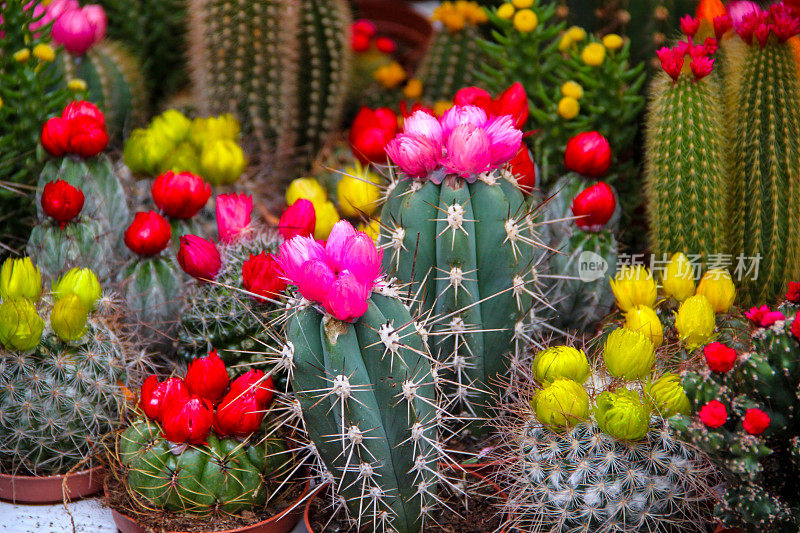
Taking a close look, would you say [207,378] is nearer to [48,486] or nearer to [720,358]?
[48,486]

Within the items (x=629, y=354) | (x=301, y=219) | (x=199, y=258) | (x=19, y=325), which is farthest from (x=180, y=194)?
(x=629, y=354)

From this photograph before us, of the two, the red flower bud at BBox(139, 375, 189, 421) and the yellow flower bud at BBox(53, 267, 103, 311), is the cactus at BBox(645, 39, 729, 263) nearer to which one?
the red flower bud at BBox(139, 375, 189, 421)

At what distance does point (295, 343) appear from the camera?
1.05m

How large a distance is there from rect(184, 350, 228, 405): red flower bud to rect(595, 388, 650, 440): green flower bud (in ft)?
2.04

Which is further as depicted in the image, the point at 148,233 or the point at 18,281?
the point at 148,233

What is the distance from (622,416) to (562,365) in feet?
0.48

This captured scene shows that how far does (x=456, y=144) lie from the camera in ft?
3.90

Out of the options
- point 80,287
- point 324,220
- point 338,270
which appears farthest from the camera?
point 324,220

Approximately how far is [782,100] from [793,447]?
0.80 meters

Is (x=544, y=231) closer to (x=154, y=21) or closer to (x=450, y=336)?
(x=450, y=336)

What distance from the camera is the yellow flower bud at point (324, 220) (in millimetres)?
1597

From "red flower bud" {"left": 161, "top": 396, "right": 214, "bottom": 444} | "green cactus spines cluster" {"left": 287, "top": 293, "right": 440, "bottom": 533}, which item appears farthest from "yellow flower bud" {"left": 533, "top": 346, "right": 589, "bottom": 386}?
"red flower bud" {"left": 161, "top": 396, "right": 214, "bottom": 444}

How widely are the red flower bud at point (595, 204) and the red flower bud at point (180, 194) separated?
2.65ft

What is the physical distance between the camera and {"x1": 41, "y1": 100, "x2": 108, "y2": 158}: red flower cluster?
5.34 feet
